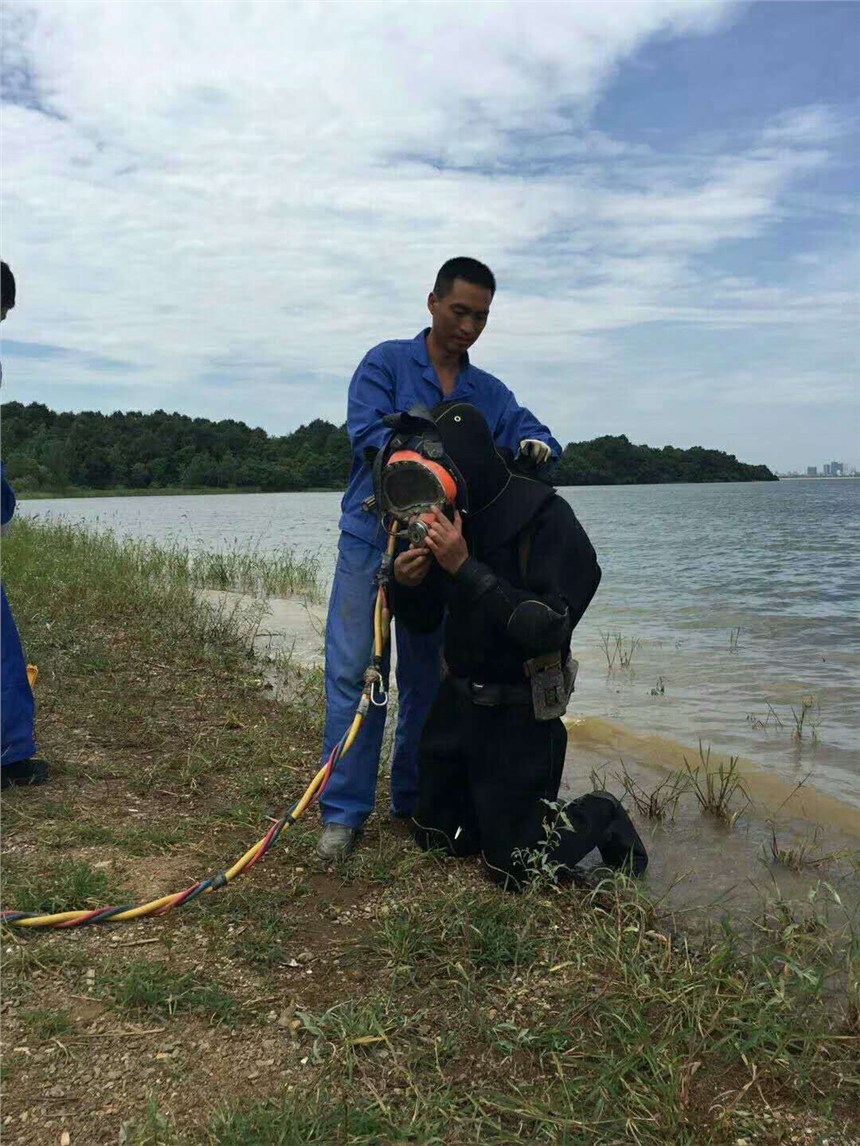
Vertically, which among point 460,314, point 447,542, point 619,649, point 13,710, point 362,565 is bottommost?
point 619,649

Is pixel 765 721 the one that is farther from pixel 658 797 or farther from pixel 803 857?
pixel 803 857

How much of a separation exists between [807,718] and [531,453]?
382 cm

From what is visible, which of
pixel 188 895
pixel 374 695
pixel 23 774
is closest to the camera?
pixel 188 895

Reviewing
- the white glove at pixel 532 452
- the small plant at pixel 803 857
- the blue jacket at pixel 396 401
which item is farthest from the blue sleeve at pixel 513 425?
the small plant at pixel 803 857

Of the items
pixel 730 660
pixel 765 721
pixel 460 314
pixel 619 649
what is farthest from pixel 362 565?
pixel 730 660

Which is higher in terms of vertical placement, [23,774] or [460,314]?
[460,314]

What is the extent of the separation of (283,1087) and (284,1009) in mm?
317

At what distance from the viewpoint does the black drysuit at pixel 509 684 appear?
9.89 feet

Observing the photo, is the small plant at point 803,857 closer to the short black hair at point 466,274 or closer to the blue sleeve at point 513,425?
the blue sleeve at point 513,425

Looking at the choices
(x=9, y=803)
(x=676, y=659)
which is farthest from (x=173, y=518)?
(x=9, y=803)

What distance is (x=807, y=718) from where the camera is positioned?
19.8 ft

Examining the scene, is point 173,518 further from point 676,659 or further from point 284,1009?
point 284,1009

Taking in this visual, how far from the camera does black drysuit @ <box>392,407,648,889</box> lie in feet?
9.89

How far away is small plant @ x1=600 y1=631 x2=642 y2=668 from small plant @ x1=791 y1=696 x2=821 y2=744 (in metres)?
1.68
